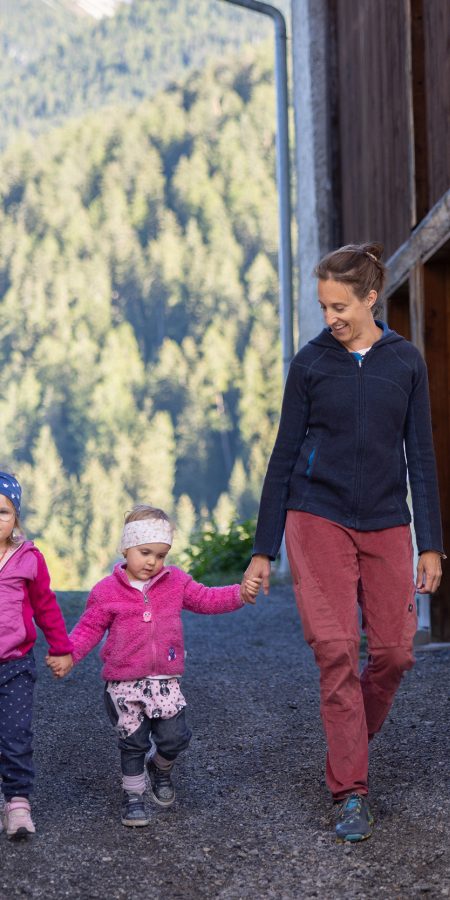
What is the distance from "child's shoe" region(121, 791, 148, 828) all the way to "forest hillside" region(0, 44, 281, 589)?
76894 mm

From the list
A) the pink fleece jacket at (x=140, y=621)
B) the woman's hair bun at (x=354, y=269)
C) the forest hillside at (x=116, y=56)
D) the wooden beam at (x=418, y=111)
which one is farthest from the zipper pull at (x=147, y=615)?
the forest hillside at (x=116, y=56)

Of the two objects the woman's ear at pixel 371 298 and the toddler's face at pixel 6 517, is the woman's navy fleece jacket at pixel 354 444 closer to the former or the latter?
the woman's ear at pixel 371 298

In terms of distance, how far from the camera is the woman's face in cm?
328

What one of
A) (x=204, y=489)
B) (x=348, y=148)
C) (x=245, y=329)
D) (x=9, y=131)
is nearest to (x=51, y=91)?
(x=9, y=131)

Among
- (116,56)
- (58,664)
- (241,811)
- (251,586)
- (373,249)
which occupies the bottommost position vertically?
(241,811)

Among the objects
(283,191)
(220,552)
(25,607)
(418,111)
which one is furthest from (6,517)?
(220,552)

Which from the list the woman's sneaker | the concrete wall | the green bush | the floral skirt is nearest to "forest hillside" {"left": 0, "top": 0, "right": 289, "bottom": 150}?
the green bush

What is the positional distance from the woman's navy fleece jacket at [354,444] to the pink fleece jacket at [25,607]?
28.0 inches

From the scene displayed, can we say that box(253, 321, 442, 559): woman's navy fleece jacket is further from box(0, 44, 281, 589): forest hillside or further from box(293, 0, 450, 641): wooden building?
box(0, 44, 281, 589): forest hillside

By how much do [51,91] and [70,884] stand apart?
6754 inches

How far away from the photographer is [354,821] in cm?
311

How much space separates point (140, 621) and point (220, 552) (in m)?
10.7

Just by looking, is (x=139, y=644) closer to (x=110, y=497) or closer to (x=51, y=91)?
(x=110, y=497)

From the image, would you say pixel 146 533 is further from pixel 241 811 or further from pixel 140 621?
pixel 241 811
